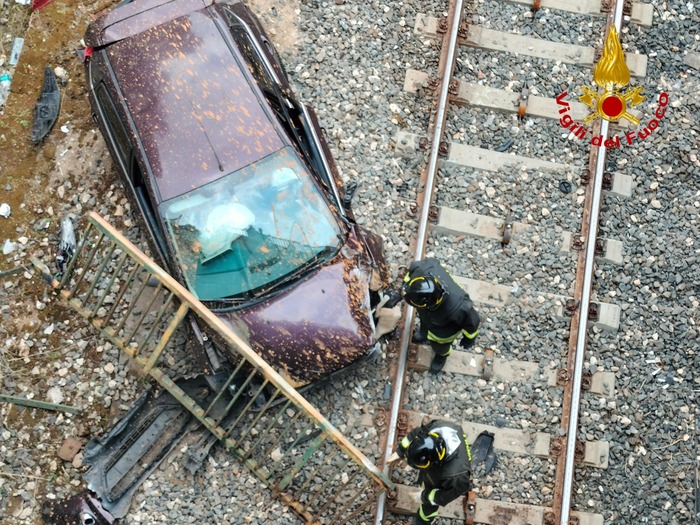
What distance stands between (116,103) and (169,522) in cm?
373

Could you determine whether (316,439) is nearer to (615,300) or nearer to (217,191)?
(217,191)


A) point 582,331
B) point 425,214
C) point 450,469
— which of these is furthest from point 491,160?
point 450,469

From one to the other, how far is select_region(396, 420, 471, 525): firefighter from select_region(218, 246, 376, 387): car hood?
3.02 ft

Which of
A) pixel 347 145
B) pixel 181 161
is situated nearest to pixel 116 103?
pixel 181 161

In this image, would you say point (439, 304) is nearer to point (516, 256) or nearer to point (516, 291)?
point (516, 291)

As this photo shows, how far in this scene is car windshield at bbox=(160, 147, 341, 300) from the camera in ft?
26.2

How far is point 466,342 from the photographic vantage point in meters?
8.30

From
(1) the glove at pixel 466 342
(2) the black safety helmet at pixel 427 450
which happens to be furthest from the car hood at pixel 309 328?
(2) the black safety helmet at pixel 427 450

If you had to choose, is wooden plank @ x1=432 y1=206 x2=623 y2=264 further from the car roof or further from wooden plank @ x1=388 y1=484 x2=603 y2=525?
wooden plank @ x1=388 y1=484 x2=603 y2=525

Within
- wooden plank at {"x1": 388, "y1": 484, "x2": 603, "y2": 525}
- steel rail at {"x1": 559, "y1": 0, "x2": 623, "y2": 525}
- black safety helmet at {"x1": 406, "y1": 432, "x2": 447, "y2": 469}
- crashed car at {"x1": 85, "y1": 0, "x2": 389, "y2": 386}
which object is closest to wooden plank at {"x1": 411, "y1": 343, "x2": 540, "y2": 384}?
steel rail at {"x1": 559, "y1": 0, "x2": 623, "y2": 525}

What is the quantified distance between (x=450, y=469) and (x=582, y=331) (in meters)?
2.10

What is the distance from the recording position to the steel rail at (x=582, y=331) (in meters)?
8.14

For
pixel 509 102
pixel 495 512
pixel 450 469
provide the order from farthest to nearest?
pixel 509 102 < pixel 495 512 < pixel 450 469

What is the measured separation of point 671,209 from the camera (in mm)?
9250
